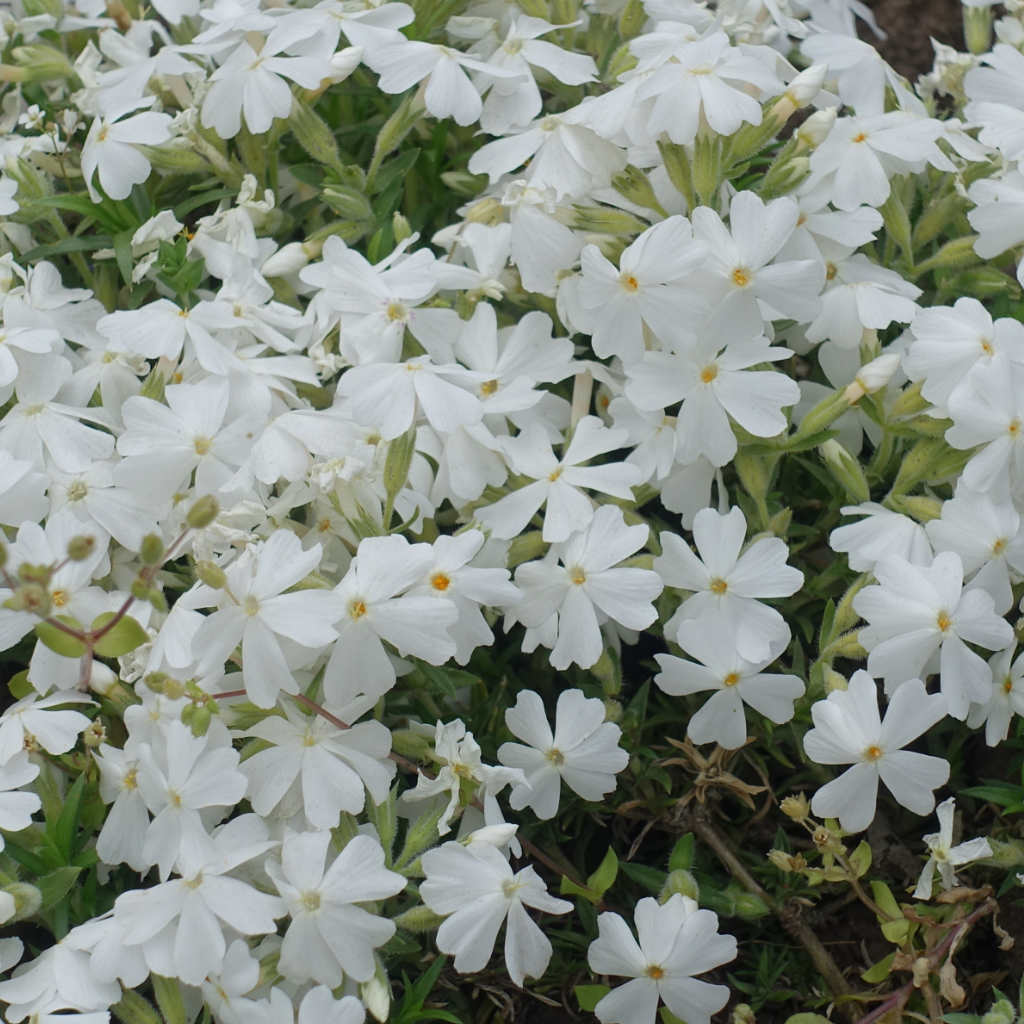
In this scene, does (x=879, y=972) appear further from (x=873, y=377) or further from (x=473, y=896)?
(x=873, y=377)

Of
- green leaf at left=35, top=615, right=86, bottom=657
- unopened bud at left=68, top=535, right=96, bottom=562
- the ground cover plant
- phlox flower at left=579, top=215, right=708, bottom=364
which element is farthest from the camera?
phlox flower at left=579, top=215, right=708, bottom=364

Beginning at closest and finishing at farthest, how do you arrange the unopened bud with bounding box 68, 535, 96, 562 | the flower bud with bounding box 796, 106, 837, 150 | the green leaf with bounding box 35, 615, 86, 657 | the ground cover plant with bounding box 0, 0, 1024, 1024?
the unopened bud with bounding box 68, 535, 96, 562 → the green leaf with bounding box 35, 615, 86, 657 → the ground cover plant with bounding box 0, 0, 1024, 1024 → the flower bud with bounding box 796, 106, 837, 150

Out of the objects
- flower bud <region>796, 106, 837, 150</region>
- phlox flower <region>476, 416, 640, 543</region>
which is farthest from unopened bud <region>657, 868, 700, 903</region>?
flower bud <region>796, 106, 837, 150</region>

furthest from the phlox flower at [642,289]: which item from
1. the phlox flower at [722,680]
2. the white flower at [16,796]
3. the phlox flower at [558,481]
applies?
the white flower at [16,796]

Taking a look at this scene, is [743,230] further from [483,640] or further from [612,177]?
[483,640]

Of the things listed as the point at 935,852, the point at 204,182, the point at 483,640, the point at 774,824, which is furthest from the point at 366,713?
the point at 204,182

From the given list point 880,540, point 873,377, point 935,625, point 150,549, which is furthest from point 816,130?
point 150,549

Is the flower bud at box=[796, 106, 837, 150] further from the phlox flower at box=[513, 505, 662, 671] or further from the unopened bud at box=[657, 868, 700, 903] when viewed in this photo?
the unopened bud at box=[657, 868, 700, 903]
